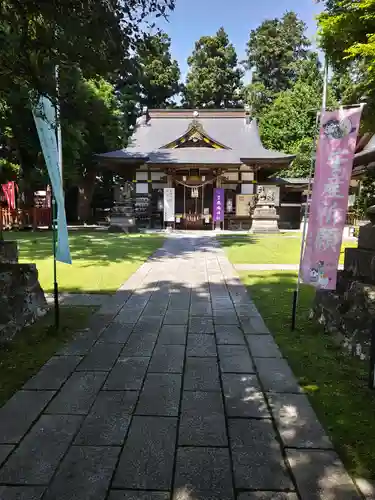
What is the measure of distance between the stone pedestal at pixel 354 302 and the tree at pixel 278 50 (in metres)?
41.1

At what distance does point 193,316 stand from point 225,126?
23.0 metres

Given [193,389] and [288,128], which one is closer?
[193,389]

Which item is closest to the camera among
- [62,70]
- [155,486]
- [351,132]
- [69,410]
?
[155,486]

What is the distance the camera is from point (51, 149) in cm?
453

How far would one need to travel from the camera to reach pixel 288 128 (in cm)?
2980

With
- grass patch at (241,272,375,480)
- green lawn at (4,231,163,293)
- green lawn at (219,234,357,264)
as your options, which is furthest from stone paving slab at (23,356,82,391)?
green lawn at (219,234,357,264)

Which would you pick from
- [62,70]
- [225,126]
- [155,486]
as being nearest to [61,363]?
[155,486]

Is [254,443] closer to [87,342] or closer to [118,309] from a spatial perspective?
[87,342]

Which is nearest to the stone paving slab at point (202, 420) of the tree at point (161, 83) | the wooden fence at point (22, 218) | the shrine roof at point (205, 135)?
the shrine roof at point (205, 135)

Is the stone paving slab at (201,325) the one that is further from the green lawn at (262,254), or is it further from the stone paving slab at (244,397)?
the green lawn at (262,254)

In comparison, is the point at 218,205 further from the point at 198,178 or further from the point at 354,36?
the point at 354,36

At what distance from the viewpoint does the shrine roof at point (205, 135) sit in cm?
2048

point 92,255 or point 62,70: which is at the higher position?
point 62,70

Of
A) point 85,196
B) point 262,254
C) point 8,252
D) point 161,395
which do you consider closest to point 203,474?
point 161,395
